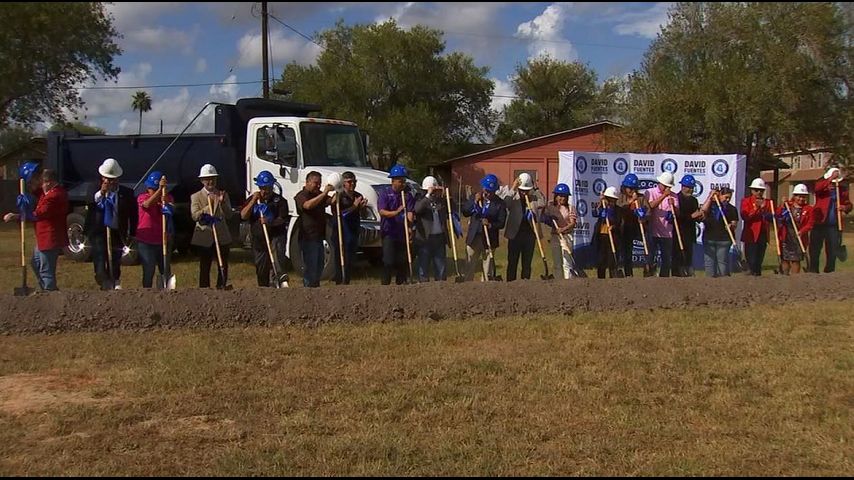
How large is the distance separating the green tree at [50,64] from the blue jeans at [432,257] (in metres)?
12.4

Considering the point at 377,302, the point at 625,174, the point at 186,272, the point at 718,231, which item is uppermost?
the point at 625,174

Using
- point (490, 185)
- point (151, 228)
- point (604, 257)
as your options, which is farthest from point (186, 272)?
point (604, 257)

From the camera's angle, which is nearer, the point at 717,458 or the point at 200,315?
the point at 717,458

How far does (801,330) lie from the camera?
7738 millimetres

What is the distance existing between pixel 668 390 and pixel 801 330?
9.97ft

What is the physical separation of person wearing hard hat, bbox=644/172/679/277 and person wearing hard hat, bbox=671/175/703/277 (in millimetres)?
94

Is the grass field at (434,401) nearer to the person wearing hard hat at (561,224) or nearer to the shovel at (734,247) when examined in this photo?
the person wearing hard hat at (561,224)

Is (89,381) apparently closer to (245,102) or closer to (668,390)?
(668,390)

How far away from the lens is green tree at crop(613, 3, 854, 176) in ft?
85.3

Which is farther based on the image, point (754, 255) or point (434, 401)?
point (754, 255)

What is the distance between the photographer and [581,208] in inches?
484

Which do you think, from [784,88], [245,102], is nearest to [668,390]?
[245,102]

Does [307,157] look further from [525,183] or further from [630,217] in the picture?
[630,217]

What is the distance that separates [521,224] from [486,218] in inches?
18.6
